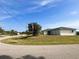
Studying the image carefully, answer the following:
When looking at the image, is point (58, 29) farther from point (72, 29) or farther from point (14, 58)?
point (14, 58)

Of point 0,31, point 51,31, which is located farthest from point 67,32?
point 0,31

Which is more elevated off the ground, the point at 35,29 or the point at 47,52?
the point at 35,29

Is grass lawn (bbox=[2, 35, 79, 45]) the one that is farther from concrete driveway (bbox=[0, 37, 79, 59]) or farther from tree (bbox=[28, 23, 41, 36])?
tree (bbox=[28, 23, 41, 36])

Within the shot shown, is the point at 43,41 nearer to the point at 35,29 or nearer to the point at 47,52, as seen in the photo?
the point at 47,52

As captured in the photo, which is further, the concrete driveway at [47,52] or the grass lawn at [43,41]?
the grass lawn at [43,41]

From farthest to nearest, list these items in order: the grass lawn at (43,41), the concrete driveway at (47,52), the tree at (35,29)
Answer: the tree at (35,29) < the grass lawn at (43,41) < the concrete driveway at (47,52)

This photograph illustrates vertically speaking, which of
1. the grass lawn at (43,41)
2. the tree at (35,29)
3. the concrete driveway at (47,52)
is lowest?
the grass lawn at (43,41)

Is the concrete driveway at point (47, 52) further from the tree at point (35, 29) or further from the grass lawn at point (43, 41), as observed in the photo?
the tree at point (35, 29)

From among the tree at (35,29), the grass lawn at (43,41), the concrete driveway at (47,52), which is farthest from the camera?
the tree at (35,29)

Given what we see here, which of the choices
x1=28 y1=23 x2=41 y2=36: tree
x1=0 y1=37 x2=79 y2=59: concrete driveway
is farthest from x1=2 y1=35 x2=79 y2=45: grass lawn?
x1=28 y1=23 x2=41 y2=36: tree

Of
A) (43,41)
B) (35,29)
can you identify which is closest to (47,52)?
(43,41)

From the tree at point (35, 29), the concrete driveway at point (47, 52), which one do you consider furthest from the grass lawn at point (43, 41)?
the tree at point (35, 29)

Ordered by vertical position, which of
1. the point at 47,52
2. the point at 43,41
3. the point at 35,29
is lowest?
the point at 43,41

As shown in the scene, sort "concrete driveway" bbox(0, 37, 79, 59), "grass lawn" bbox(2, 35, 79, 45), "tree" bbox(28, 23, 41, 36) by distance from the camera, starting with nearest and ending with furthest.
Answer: "concrete driveway" bbox(0, 37, 79, 59) → "grass lawn" bbox(2, 35, 79, 45) → "tree" bbox(28, 23, 41, 36)
